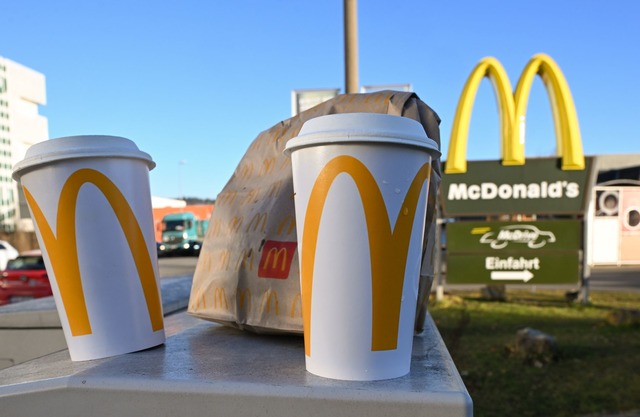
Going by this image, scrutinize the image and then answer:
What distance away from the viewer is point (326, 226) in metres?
1.17

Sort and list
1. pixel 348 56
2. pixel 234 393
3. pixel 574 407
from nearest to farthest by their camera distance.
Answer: pixel 234 393, pixel 574 407, pixel 348 56

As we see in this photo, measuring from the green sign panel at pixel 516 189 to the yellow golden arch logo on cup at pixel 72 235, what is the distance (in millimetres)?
7214

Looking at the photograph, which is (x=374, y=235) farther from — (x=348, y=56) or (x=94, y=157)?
(x=348, y=56)

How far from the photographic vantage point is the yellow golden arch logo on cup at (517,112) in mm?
7651

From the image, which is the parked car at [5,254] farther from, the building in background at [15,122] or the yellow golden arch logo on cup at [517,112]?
the building in background at [15,122]

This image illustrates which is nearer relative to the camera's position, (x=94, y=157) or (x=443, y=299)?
(x=94, y=157)

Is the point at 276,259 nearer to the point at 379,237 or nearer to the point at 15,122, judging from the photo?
the point at 379,237

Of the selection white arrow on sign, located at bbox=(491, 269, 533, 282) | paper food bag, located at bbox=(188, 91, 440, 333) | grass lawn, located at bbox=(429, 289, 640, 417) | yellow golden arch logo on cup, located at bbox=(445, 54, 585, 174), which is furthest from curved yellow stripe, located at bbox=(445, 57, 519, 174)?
paper food bag, located at bbox=(188, 91, 440, 333)

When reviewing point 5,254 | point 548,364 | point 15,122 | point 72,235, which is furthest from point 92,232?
point 15,122

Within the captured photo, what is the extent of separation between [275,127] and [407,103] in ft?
1.89

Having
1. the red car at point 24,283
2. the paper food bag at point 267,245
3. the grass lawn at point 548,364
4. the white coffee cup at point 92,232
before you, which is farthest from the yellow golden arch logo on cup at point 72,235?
the red car at point 24,283

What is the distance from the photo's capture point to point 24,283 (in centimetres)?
660

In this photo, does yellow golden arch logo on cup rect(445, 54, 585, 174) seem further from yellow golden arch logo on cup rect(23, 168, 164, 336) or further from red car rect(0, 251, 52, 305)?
yellow golden arch logo on cup rect(23, 168, 164, 336)

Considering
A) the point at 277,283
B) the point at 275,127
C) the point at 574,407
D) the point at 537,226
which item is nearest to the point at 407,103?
the point at 275,127
